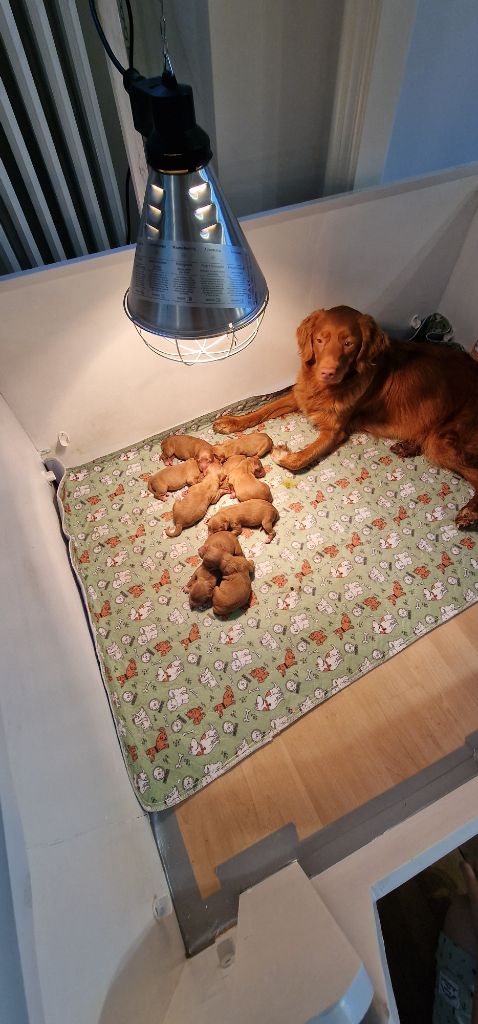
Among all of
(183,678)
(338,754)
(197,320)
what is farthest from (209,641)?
(197,320)

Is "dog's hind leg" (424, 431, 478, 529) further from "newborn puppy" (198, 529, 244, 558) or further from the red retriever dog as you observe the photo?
"newborn puppy" (198, 529, 244, 558)

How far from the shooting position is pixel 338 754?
150 centimetres

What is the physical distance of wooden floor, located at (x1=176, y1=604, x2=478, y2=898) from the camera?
4.59 feet

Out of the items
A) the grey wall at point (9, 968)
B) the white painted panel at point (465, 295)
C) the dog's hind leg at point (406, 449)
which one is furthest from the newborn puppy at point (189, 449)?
the grey wall at point (9, 968)

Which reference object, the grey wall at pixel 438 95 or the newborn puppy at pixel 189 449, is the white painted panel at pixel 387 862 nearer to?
the newborn puppy at pixel 189 449

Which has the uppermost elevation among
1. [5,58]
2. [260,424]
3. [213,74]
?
[5,58]

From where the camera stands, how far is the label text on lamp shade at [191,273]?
2.54 ft

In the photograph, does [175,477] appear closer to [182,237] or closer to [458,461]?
[458,461]

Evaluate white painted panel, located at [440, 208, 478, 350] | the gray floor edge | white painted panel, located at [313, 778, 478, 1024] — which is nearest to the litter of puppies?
the gray floor edge

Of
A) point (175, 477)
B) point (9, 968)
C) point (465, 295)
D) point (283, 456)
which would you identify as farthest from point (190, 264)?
point (465, 295)

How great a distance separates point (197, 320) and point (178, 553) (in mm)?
1187

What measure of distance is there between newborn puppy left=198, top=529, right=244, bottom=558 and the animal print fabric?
160 millimetres

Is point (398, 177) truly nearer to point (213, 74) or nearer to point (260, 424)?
Answer: point (213, 74)

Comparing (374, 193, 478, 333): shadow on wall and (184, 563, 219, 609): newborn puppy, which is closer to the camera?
(184, 563, 219, 609): newborn puppy
